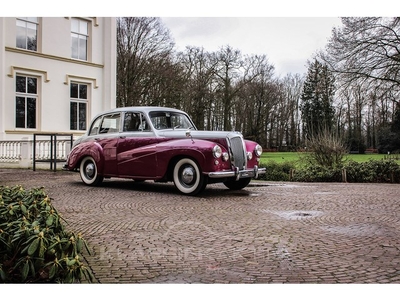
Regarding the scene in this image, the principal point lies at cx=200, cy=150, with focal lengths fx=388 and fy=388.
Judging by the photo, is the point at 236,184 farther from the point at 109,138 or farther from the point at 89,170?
the point at 89,170

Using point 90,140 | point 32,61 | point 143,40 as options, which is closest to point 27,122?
point 32,61

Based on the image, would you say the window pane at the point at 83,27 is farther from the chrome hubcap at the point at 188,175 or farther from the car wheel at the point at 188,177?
the chrome hubcap at the point at 188,175

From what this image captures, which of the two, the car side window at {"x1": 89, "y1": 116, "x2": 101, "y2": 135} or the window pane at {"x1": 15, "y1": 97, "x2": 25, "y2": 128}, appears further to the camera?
the window pane at {"x1": 15, "y1": 97, "x2": 25, "y2": 128}

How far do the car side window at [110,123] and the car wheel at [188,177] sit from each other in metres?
2.27

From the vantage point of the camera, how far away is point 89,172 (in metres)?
10.0

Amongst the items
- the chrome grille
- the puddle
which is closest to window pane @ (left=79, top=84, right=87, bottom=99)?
the chrome grille

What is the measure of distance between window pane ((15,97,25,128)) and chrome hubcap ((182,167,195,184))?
45.2ft

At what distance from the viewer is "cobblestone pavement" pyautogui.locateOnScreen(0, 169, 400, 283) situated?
3.41m

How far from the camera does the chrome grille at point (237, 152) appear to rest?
828 centimetres

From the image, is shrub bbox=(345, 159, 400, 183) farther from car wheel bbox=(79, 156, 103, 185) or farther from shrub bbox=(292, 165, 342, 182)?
car wheel bbox=(79, 156, 103, 185)

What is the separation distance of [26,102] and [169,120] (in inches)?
500

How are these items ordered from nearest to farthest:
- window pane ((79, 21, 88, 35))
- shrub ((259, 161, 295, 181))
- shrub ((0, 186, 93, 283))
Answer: shrub ((0, 186, 93, 283))
shrub ((259, 161, 295, 181))
window pane ((79, 21, 88, 35))

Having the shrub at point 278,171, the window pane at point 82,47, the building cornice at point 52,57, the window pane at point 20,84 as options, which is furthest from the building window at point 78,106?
the shrub at point 278,171

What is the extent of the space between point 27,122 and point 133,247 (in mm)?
17228
